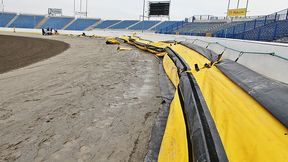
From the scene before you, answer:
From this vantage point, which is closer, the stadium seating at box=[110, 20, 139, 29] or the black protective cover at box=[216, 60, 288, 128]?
the black protective cover at box=[216, 60, 288, 128]

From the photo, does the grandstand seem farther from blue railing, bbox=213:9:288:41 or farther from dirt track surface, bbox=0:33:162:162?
dirt track surface, bbox=0:33:162:162

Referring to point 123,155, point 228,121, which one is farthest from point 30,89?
point 228,121

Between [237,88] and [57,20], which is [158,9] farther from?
[237,88]

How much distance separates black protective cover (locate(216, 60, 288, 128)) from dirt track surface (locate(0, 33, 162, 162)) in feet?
4.75

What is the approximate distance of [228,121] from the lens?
6.76ft

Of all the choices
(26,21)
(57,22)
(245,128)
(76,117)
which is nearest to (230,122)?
(245,128)

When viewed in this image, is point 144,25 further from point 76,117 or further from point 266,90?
point 266,90

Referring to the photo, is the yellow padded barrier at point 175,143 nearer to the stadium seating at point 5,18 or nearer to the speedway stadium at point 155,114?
the speedway stadium at point 155,114

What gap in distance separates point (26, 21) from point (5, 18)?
4.51 metres

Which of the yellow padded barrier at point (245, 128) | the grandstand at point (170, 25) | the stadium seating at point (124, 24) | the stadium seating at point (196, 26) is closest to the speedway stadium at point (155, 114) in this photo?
the yellow padded barrier at point (245, 128)

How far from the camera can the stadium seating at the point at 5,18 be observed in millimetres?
46031

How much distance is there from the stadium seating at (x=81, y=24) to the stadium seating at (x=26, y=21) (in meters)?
7.59

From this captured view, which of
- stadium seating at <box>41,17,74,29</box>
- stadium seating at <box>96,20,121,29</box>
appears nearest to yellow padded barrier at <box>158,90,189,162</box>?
stadium seating at <box>96,20,121,29</box>

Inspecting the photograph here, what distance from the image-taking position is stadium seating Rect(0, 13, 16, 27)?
4603 cm
